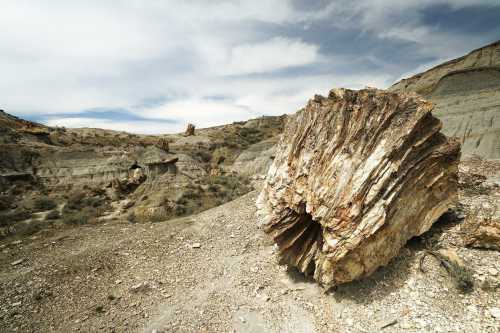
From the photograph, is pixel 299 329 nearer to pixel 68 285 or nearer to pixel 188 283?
pixel 188 283

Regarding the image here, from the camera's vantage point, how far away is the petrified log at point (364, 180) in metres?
5.51

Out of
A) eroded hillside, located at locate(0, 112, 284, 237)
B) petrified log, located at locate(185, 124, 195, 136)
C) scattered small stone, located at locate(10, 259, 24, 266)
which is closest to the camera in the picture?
scattered small stone, located at locate(10, 259, 24, 266)

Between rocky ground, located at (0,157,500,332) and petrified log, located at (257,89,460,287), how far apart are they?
1.89ft

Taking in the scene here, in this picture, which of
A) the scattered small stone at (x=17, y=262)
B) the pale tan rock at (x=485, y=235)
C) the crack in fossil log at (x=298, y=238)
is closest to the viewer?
the pale tan rock at (x=485, y=235)

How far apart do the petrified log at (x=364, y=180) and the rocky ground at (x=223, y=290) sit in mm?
576

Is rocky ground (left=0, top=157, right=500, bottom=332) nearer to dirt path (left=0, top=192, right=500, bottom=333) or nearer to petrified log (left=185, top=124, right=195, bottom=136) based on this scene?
dirt path (left=0, top=192, right=500, bottom=333)

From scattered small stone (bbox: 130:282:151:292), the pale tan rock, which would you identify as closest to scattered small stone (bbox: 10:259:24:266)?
scattered small stone (bbox: 130:282:151:292)

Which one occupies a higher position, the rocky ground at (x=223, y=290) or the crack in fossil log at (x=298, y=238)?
the crack in fossil log at (x=298, y=238)

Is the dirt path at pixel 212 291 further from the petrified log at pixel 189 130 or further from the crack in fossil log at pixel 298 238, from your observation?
the petrified log at pixel 189 130

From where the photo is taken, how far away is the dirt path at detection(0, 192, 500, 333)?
17.4ft

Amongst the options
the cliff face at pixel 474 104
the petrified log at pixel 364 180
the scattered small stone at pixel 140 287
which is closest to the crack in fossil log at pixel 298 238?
the petrified log at pixel 364 180

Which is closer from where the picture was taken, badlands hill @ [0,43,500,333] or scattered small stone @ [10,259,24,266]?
badlands hill @ [0,43,500,333]

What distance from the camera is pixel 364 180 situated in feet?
18.0

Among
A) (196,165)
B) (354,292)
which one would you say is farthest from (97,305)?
(196,165)
